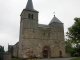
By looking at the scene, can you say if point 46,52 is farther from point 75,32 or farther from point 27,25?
point 75,32

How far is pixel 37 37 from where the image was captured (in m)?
36.2

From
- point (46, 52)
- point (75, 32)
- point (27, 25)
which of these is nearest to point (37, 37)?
point (27, 25)

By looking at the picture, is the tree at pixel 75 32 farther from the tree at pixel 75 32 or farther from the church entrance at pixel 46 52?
the church entrance at pixel 46 52

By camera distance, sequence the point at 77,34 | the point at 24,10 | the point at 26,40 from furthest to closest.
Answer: the point at 24,10 → the point at 26,40 → the point at 77,34

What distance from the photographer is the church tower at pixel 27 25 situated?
34.6m

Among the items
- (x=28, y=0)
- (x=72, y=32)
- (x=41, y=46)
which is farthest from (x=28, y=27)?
(x=72, y=32)

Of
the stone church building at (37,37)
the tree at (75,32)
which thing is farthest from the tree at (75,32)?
the stone church building at (37,37)

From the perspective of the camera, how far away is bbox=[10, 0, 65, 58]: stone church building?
3466 centimetres

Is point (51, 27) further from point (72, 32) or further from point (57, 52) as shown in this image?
point (72, 32)

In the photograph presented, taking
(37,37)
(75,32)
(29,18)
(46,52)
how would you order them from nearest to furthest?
(75,32), (37,37), (29,18), (46,52)

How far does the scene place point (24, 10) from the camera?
121ft

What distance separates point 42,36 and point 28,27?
16.6 ft

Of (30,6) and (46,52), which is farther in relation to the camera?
(30,6)

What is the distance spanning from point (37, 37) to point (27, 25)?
437 centimetres
